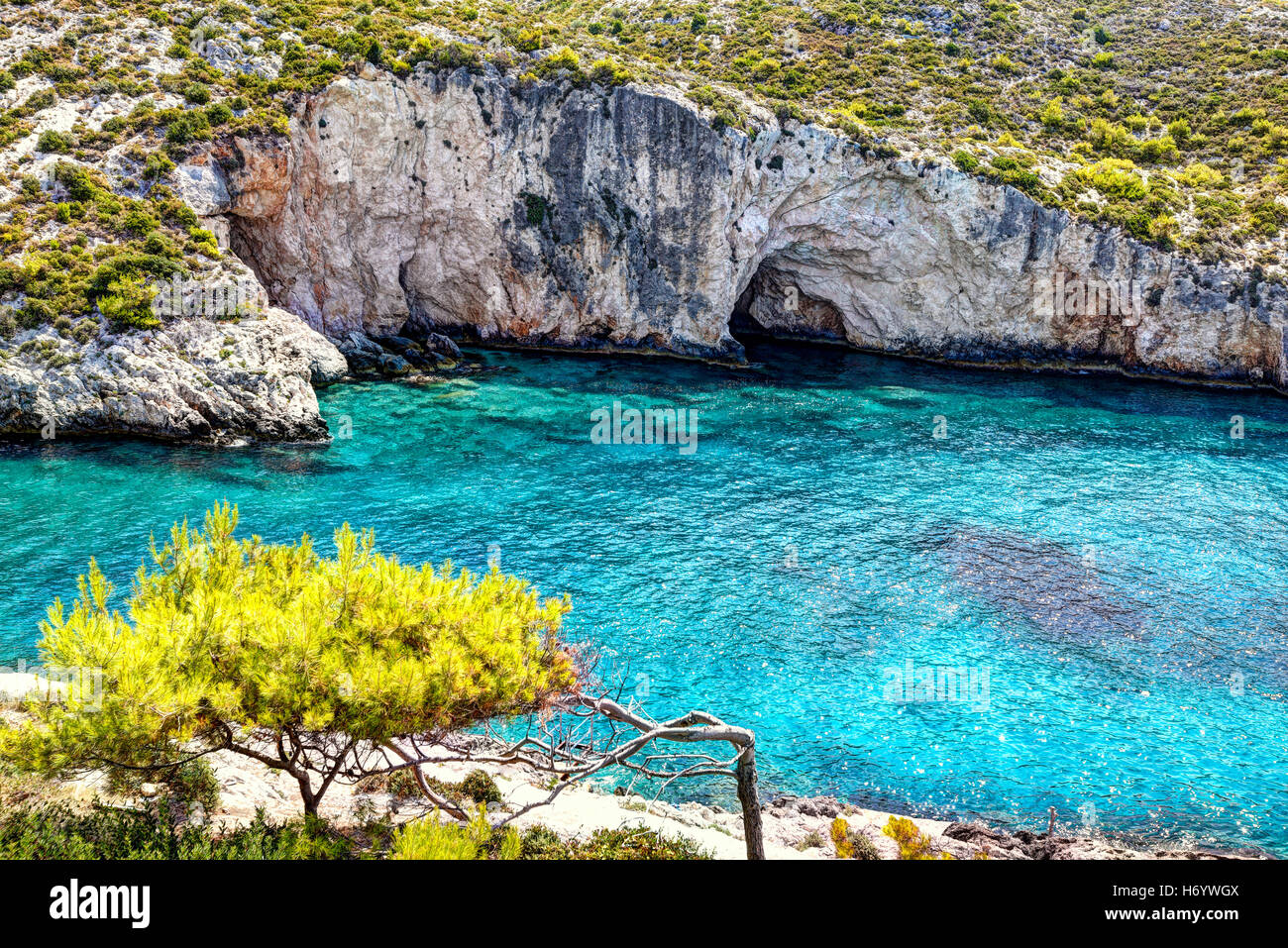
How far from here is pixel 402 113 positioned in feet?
167

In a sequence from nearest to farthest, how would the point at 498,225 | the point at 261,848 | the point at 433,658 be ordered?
the point at 433,658
the point at 261,848
the point at 498,225

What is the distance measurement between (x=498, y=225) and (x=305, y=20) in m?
17.3

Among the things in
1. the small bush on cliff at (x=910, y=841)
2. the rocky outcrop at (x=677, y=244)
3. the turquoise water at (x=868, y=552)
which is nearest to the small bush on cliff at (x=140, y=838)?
the small bush on cliff at (x=910, y=841)

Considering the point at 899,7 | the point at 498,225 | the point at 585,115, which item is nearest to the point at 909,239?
the point at 585,115

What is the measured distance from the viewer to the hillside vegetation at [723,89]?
136ft

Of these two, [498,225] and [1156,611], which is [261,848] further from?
[498,225]

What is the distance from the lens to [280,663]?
10.9m

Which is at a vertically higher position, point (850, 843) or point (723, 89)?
point (723, 89)

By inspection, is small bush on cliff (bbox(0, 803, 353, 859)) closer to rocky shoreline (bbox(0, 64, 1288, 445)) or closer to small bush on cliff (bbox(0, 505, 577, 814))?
small bush on cliff (bbox(0, 505, 577, 814))

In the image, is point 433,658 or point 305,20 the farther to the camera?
point 305,20

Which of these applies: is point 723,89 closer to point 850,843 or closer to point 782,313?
point 782,313

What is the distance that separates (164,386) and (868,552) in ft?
98.9

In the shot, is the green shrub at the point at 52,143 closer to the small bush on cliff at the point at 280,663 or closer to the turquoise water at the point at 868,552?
the turquoise water at the point at 868,552

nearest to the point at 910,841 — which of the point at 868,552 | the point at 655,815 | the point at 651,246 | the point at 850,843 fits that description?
the point at 850,843
